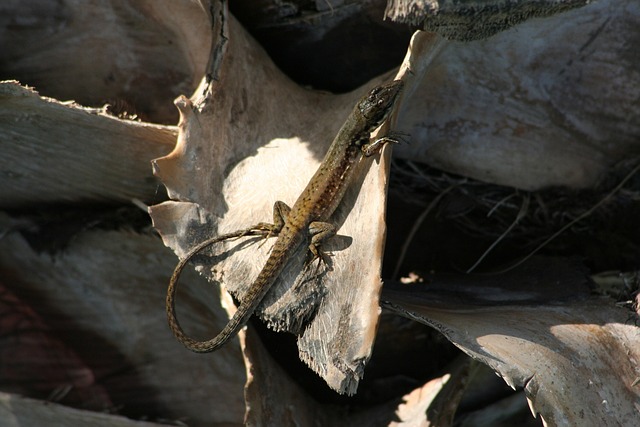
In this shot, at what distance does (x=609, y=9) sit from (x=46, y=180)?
160cm

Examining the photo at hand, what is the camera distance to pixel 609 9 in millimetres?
1711

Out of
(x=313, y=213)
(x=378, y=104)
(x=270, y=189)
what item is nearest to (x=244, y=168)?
(x=270, y=189)

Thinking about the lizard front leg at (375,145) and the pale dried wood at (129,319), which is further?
the pale dried wood at (129,319)

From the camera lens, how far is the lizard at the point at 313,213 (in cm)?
169

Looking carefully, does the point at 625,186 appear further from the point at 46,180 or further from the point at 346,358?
the point at 46,180

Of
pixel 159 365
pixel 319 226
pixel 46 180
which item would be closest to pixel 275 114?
pixel 319 226

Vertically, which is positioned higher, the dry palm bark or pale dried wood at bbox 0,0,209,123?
pale dried wood at bbox 0,0,209,123

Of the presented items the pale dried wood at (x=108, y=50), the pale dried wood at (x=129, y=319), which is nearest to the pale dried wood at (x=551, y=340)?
the pale dried wood at (x=129, y=319)

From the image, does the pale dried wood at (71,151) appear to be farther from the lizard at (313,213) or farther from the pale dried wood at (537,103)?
the pale dried wood at (537,103)

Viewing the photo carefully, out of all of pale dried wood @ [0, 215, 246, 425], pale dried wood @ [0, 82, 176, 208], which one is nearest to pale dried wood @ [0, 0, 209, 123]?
pale dried wood @ [0, 82, 176, 208]

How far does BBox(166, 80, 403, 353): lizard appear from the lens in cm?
169

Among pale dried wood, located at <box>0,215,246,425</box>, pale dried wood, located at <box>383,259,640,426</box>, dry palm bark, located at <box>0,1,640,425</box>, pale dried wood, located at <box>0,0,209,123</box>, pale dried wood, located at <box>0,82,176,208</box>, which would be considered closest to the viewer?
pale dried wood, located at <box>383,259,640,426</box>

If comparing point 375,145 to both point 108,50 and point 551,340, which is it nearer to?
point 551,340

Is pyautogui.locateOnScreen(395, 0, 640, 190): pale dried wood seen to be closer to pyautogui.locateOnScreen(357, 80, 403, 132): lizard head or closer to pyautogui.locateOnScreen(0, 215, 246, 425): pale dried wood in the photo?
pyautogui.locateOnScreen(357, 80, 403, 132): lizard head
